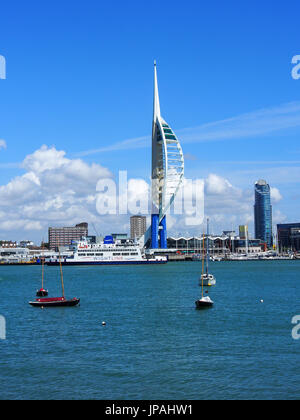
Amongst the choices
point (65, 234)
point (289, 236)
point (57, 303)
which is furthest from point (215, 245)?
point (57, 303)

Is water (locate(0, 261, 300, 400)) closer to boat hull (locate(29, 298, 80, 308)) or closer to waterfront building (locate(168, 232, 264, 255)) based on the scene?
boat hull (locate(29, 298, 80, 308))

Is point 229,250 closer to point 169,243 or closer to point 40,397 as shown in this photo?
point 169,243

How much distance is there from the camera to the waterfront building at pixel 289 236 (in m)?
171

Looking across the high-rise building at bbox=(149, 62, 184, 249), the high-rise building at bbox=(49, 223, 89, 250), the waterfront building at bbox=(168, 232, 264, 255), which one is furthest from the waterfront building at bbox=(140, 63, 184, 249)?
the high-rise building at bbox=(49, 223, 89, 250)

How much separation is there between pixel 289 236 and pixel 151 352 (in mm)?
166991

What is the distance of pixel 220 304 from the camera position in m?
28.3

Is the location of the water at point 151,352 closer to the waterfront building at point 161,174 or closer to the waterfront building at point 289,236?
the waterfront building at point 161,174

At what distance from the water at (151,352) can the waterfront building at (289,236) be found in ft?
488

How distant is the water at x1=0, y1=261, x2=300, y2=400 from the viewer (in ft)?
40.7

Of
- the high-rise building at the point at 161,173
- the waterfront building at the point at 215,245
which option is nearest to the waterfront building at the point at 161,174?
the high-rise building at the point at 161,173

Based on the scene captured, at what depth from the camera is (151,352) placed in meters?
16.1

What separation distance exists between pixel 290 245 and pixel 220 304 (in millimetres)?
153591
